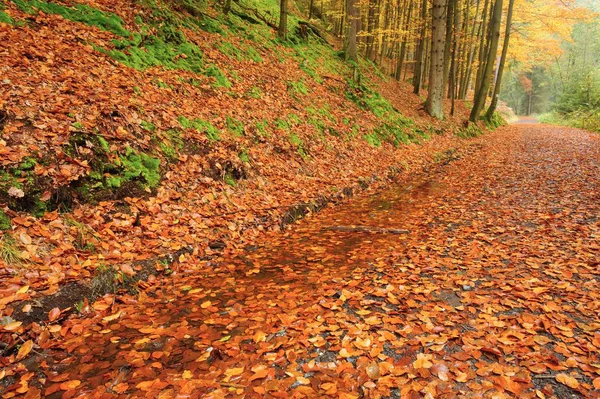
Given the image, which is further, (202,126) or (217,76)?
(217,76)

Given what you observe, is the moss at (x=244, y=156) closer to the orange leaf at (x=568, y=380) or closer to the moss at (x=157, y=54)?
the moss at (x=157, y=54)

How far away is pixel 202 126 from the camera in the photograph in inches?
258

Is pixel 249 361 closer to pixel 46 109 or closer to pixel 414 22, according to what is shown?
pixel 46 109

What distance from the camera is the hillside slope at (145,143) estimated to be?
12.8 ft

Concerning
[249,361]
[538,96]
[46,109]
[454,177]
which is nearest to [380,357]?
[249,361]

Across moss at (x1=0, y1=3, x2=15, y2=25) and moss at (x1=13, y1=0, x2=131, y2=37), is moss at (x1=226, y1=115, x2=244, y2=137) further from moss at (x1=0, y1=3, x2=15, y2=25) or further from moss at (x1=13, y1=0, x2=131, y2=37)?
moss at (x1=0, y1=3, x2=15, y2=25)

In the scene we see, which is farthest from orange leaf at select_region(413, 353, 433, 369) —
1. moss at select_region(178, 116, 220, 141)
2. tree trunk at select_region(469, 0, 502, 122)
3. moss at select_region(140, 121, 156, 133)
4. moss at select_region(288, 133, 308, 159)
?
tree trunk at select_region(469, 0, 502, 122)

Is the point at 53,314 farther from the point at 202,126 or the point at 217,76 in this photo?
the point at 217,76

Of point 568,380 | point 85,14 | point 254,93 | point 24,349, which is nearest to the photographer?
point 568,380

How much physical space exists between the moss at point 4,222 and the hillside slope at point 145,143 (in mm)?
14

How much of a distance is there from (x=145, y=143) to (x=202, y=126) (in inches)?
56.2

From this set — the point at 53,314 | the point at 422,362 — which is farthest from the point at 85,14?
the point at 422,362

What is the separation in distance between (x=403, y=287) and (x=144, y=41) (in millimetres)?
7300

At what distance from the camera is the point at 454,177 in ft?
30.4
